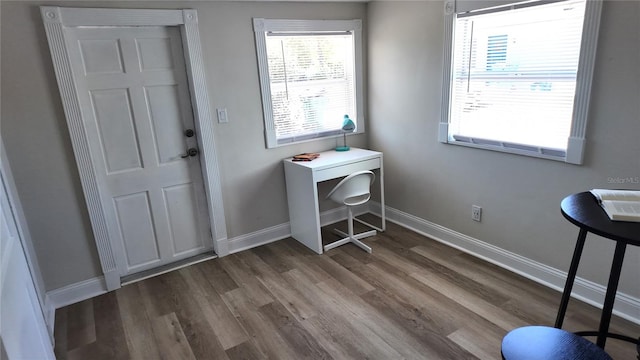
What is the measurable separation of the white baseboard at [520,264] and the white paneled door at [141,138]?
6.28ft

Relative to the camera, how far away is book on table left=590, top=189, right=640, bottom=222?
1.47 metres

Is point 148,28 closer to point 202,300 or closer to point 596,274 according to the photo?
point 202,300

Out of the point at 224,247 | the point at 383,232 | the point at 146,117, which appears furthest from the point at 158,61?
the point at 383,232

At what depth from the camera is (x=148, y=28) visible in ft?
8.80

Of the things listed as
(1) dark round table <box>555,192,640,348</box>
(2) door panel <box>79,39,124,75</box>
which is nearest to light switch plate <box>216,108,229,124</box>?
(2) door panel <box>79,39,124,75</box>

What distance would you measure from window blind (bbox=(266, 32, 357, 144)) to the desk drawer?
52cm

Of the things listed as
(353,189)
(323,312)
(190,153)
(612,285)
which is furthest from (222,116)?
(612,285)

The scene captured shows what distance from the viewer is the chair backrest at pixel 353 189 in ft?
10.1

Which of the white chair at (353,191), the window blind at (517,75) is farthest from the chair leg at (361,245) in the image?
the window blind at (517,75)

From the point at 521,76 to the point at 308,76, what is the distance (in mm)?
1735

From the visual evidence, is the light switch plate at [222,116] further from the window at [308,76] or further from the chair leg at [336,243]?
the chair leg at [336,243]

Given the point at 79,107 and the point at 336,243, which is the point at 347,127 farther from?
the point at 79,107

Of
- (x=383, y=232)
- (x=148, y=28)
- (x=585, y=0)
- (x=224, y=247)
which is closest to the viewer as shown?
(x=585, y=0)

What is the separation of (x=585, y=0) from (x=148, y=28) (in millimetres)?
2745
